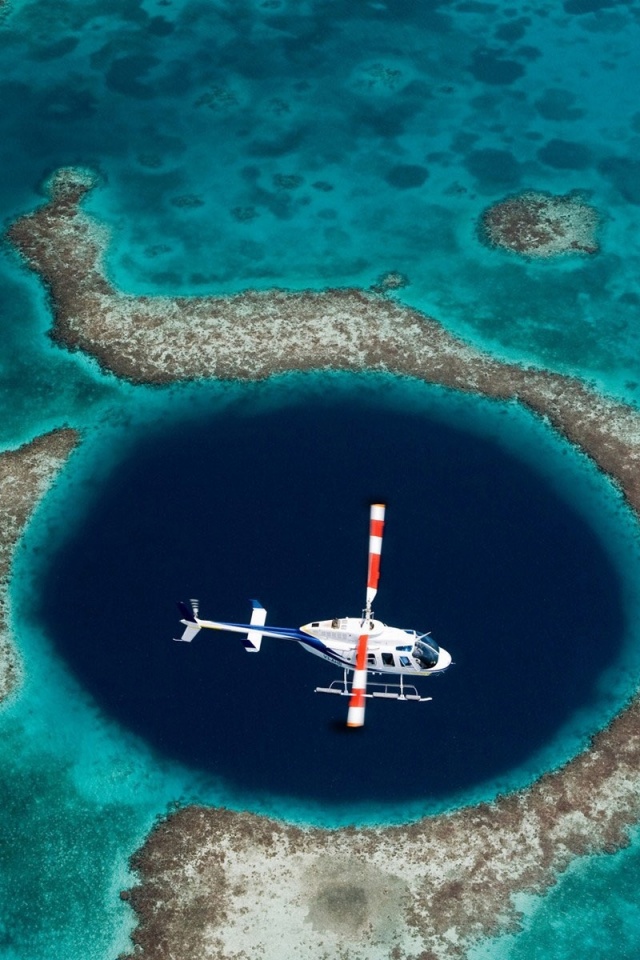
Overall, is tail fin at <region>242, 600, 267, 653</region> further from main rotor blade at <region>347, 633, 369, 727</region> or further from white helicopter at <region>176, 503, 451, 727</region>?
main rotor blade at <region>347, 633, 369, 727</region>

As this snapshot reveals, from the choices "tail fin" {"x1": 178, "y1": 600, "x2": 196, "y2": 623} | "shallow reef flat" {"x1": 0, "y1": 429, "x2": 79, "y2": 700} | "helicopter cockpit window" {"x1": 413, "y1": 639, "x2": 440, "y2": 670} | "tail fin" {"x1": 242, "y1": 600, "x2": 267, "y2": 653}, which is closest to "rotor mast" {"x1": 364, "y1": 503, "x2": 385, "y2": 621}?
"helicopter cockpit window" {"x1": 413, "y1": 639, "x2": 440, "y2": 670}

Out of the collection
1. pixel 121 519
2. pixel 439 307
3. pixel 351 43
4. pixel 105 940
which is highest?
pixel 351 43

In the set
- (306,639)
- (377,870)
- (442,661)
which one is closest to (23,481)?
(306,639)

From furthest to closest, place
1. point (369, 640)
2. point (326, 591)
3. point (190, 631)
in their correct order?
1. point (326, 591)
2. point (190, 631)
3. point (369, 640)

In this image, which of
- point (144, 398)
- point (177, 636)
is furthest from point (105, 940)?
point (144, 398)

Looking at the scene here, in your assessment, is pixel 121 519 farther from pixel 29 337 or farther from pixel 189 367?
pixel 29 337

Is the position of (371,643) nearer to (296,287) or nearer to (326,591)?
(326,591)

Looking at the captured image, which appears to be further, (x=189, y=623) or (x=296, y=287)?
(x=296, y=287)
